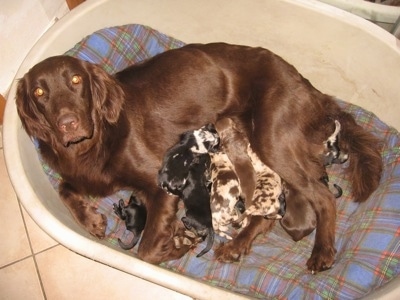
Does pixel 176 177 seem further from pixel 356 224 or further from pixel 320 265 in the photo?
pixel 356 224

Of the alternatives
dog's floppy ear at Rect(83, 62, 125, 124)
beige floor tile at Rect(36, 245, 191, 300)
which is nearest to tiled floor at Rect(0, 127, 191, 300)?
beige floor tile at Rect(36, 245, 191, 300)

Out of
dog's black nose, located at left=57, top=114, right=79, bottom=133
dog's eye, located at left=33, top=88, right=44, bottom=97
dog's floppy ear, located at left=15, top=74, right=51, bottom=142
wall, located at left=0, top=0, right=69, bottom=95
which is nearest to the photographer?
dog's black nose, located at left=57, top=114, right=79, bottom=133

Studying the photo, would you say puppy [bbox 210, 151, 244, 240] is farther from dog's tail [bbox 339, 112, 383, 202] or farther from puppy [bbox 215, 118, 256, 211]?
dog's tail [bbox 339, 112, 383, 202]

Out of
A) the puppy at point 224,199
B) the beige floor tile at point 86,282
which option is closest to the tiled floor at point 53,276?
the beige floor tile at point 86,282

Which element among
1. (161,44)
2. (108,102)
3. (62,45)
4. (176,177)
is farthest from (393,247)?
(62,45)

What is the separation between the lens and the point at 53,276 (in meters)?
2.86

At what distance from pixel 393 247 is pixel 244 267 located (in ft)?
2.78

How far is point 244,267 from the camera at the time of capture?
99.9 inches

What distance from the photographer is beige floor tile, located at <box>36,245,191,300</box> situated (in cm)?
279

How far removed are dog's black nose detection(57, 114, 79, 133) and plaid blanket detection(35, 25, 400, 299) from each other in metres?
0.81

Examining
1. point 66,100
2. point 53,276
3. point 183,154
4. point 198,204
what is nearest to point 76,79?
point 66,100

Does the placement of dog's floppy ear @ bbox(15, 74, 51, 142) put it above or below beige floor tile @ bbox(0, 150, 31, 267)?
above

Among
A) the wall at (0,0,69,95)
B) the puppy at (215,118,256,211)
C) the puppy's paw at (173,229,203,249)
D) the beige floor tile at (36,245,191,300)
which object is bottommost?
the beige floor tile at (36,245,191,300)

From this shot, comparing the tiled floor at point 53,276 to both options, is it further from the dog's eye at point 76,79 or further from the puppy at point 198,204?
the dog's eye at point 76,79
